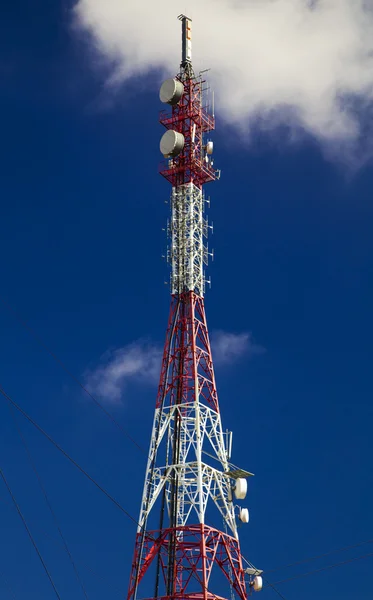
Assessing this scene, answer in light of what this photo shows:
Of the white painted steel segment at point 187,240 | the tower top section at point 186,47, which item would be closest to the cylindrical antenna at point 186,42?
the tower top section at point 186,47

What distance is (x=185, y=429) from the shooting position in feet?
201

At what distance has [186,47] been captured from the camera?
71.1 meters

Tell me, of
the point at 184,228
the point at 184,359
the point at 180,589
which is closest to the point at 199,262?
the point at 184,228

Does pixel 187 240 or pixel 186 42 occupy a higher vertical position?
pixel 186 42

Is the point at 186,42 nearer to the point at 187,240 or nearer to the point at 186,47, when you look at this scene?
the point at 186,47

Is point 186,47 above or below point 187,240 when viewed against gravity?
above

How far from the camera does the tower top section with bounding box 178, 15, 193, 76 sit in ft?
232

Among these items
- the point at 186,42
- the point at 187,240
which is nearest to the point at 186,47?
the point at 186,42

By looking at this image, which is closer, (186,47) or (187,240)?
(187,240)

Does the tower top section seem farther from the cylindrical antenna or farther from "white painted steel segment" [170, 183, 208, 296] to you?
"white painted steel segment" [170, 183, 208, 296]

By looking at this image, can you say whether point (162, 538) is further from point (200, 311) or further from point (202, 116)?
point (202, 116)

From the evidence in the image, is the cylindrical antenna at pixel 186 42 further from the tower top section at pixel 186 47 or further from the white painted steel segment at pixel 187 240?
the white painted steel segment at pixel 187 240

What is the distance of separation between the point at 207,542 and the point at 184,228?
2178 centimetres

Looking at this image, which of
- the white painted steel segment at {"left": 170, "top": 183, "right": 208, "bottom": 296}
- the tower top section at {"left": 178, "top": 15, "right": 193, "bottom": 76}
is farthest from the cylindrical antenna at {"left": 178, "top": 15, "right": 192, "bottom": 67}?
the white painted steel segment at {"left": 170, "top": 183, "right": 208, "bottom": 296}
